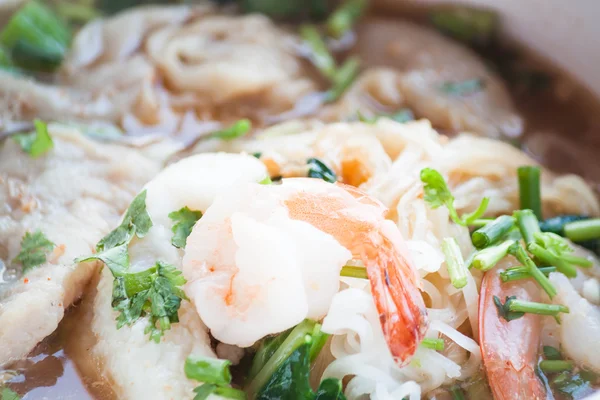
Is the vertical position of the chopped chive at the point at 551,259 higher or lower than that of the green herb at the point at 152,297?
higher

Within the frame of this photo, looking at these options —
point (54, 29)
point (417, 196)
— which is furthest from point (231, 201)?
point (54, 29)

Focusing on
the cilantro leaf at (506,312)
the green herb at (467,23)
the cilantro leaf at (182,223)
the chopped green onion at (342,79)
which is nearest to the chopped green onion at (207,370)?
the cilantro leaf at (182,223)

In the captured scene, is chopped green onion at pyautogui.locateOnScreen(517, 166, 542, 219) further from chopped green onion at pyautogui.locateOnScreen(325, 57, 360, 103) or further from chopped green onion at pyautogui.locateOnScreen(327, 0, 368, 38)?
chopped green onion at pyautogui.locateOnScreen(327, 0, 368, 38)

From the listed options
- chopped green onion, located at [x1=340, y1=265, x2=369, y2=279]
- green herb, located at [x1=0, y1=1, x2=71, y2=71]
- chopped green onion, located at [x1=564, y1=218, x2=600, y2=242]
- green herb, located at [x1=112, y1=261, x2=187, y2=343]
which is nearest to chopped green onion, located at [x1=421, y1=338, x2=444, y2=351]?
chopped green onion, located at [x1=340, y1=265, x2=369, y2=279]

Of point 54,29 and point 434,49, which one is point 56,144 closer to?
point 54,29

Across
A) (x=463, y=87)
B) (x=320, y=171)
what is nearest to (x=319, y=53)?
(x=463, y=87)

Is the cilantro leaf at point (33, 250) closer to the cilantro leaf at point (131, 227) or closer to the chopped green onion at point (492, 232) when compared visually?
the cilantro leaf at point (131, 227)
